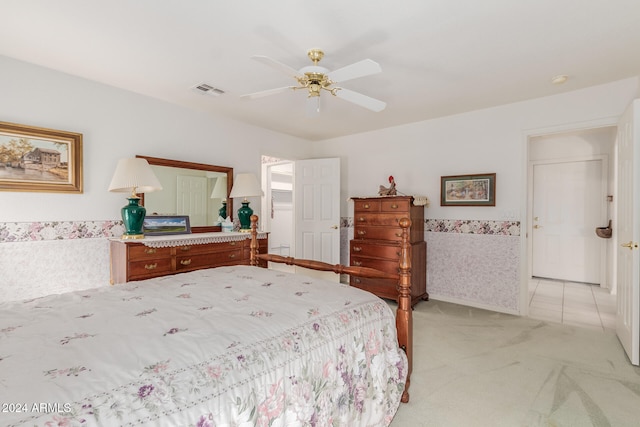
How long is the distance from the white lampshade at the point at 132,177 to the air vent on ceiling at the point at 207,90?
904mm

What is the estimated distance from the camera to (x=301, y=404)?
1202 mm

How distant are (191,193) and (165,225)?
0.52m

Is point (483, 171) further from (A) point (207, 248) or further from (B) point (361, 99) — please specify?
(A) point (207, 248)

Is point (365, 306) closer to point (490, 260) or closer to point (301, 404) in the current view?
point (301, 404)

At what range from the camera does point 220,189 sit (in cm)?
404

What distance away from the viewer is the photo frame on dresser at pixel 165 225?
325 cm

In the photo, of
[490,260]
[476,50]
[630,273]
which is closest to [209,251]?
[476,50]

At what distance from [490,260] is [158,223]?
3890mm

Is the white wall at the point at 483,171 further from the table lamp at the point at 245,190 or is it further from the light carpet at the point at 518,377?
the table lamp at the point at 245,190

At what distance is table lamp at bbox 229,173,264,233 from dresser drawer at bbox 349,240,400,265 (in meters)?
1.46

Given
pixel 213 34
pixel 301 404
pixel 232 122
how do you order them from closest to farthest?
pixel 301 404
pixel 213 34
pixel 232 122

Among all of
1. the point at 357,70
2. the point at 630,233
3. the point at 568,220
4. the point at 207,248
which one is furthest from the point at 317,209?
the point at 568,220

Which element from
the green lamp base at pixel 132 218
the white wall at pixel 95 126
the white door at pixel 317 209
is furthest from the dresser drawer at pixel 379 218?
the green lamp base at pixel 132 218

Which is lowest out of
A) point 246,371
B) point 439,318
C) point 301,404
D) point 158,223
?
point 439,318
